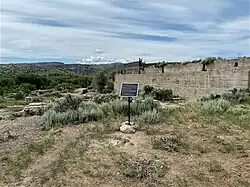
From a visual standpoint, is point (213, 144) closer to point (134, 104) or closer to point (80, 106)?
point (134, 104)

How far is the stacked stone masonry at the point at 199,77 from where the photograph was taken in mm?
18272

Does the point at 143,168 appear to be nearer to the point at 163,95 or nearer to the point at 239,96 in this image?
the point at 239,96

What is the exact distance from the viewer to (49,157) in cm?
854

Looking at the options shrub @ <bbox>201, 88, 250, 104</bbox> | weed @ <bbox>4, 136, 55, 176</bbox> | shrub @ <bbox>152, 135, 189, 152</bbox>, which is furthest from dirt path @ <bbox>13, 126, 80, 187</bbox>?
shrub @ <bbox>201, 88, 250, 104</bbox>

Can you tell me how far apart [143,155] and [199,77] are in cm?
1454

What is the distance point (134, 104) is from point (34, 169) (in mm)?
7112

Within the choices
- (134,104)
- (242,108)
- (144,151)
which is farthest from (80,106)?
(144,151)

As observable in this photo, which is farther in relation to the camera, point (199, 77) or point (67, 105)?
point (199, 77)

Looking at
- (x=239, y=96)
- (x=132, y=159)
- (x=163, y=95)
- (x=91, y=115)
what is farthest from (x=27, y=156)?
(x=163, y=95)

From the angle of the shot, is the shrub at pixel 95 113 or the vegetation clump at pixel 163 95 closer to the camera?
the shrub at pixel 95 113

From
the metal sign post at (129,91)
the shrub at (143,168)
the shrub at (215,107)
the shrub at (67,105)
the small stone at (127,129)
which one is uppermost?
the metal sign post at (129,91)

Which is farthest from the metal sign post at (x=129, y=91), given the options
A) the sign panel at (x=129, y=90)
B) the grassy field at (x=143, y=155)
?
the grassy field at (x=143, y=155)

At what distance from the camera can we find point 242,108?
1383cm

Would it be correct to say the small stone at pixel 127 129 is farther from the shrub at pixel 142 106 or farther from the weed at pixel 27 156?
the shrub at pixel 142 106
